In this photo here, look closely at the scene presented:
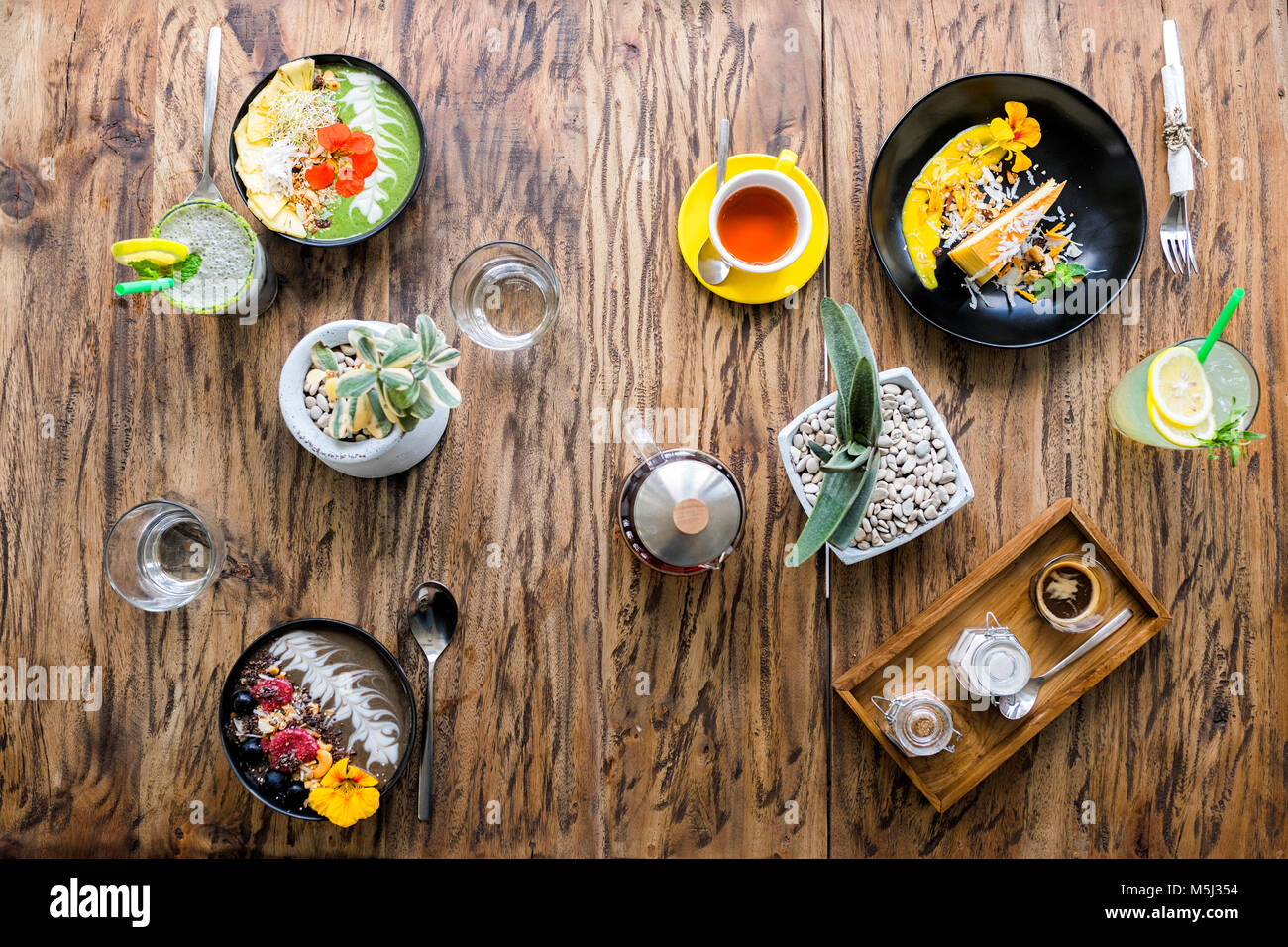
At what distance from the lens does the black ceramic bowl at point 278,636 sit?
1.19 metres

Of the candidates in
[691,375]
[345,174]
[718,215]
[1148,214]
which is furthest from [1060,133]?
[345,174]

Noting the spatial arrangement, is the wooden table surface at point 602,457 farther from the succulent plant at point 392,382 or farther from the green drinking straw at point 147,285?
the succulent plant at point 392,382

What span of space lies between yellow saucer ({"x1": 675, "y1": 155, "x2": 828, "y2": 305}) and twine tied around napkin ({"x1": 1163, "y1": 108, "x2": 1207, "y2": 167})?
595 mm

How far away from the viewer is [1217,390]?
128 cm

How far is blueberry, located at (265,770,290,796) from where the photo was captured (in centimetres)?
119

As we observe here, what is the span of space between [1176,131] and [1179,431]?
514 millimetres

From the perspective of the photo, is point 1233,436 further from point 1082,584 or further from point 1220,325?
point 1082,584

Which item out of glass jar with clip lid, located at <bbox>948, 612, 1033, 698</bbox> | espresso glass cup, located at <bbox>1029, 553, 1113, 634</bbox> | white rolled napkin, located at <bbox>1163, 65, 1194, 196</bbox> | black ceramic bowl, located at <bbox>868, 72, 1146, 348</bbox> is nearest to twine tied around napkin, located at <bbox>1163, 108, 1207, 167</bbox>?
white rolled napkin, located at <bbox>1163, 65, 1194, 196</bbox>

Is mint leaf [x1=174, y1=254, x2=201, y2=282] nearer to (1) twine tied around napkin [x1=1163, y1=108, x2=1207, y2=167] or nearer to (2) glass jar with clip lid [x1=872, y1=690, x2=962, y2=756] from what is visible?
(2) glass jar with clip lid [x1=872, y1=690, x2=962, y2=756]

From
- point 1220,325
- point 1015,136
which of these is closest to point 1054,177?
point 1015,136

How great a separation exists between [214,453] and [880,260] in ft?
3.70

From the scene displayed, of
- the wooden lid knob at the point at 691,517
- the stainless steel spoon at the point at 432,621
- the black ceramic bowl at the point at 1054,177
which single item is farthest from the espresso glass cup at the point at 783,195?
the stainless steel spoon at the point at 432,621

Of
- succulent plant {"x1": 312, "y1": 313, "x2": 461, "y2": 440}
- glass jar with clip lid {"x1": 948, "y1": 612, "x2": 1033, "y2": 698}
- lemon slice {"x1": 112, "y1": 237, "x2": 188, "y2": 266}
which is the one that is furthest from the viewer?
glass jar with clip lid {"x1": 948, "y1": 612, "x2": 1033, "y2": 698}
